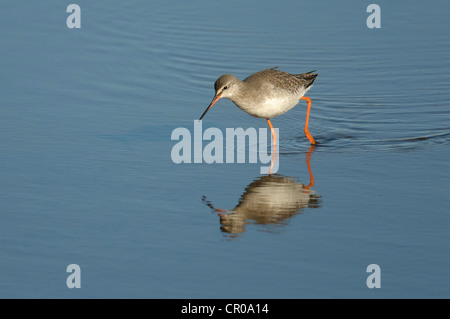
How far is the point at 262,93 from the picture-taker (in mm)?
10961

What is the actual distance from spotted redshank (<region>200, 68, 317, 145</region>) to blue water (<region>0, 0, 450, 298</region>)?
0.62 meters

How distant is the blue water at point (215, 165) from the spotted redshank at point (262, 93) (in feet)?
2.05

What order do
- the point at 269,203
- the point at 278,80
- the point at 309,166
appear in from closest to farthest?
the point at 269,203 < the point at 309,166 < the point at 278,80

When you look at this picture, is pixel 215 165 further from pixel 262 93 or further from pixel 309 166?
pixel 262 93

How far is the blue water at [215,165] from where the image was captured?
740cm

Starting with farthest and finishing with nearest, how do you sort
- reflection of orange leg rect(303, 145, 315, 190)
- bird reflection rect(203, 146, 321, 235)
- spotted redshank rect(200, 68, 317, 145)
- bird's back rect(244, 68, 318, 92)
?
bird's back rect(244, 68, 318, 92)
spotted redshank rect(200, 68, 317, 145)
reflection of orange leg rect(303, 145, 315, 190)
bird reflection rect(203, 146, 321, 235)

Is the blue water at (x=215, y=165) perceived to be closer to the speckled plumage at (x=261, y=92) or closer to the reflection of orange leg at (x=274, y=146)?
the reflection of orange leg at (x=274, y=146)

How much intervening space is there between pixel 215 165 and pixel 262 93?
139 centimetres

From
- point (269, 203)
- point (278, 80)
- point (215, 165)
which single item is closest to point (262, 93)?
point (278, 80)

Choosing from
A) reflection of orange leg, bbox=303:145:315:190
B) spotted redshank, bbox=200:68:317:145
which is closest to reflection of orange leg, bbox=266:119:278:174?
spotted redshank, bbox=200:68:317:145

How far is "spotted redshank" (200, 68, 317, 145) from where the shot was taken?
35.4ft

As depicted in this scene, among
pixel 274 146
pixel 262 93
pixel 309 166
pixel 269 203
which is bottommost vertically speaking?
pixel 269 203

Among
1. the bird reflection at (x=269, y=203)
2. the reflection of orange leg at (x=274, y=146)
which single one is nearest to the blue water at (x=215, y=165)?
the bird reflection at (x=269, y=203)

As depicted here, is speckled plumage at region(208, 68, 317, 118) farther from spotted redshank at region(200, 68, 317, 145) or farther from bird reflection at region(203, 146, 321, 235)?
bird reflection at region(203, 146, 321, 235)
